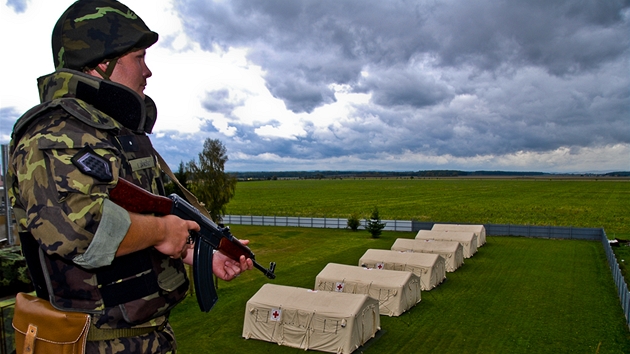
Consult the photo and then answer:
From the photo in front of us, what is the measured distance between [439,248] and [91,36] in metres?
27.2

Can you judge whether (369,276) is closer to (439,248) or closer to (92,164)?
(439,248)

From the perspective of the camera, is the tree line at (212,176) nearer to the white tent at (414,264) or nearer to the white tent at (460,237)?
the white tent at (414,264)

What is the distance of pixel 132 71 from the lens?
2.72m

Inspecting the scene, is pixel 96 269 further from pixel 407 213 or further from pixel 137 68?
pixel 407 213

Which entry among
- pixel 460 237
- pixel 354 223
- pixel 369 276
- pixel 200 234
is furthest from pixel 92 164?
pixel 354 223

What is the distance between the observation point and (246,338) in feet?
56.4

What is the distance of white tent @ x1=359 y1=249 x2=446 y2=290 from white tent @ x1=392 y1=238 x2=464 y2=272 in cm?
262

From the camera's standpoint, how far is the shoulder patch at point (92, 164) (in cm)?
206

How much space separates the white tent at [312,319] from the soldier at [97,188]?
1366 cm

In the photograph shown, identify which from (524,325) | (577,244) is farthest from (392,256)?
(577,244)

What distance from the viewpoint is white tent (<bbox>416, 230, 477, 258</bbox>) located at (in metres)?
31.8

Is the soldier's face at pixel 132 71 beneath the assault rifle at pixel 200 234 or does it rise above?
above

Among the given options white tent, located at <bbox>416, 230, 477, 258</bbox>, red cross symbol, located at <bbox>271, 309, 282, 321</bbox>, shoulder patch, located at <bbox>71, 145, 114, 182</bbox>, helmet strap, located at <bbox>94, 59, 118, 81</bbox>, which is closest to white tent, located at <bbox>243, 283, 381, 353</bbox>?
red cross symbol, located at <bbox>271, 309, 282, 321</bbox>

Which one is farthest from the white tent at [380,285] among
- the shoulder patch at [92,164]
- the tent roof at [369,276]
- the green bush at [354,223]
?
the green bush at [354,223]
